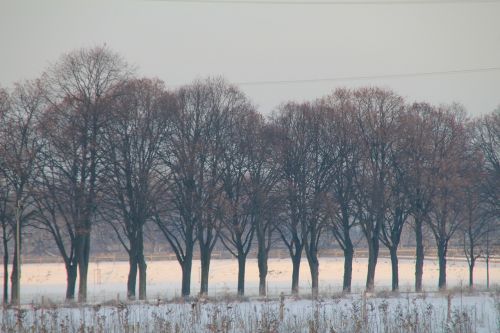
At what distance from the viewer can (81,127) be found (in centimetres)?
4669

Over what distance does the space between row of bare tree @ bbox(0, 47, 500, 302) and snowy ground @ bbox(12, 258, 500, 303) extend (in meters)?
6.12

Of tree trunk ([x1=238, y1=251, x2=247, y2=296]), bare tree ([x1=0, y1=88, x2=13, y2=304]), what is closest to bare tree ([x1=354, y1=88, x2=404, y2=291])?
tree trunk ([x1=238, y1=251, x2=247, y2=296])

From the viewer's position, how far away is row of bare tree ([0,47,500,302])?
47062 mm

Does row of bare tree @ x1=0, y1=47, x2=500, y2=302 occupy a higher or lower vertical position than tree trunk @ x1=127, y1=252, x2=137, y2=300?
higher

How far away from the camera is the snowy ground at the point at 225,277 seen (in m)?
60.8

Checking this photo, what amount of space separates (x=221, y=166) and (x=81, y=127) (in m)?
10.7

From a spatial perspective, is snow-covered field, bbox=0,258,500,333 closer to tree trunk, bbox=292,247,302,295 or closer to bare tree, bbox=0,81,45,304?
tree trunk, bbox=292,247,302,295

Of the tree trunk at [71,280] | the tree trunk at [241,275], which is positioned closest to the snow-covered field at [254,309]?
the tree trunk at [71,280]

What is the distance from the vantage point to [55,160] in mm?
47312

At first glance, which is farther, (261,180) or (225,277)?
(225,277)

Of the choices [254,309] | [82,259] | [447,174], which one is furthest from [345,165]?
[254,309]

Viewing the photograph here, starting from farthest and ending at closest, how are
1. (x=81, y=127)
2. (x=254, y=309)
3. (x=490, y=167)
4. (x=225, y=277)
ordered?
(x=225, y=277) < (x=490, y=167) < (x=81, y=127) < (x=254, y=309)

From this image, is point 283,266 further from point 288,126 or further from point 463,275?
point 288,126

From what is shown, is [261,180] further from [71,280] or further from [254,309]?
[254,309]
